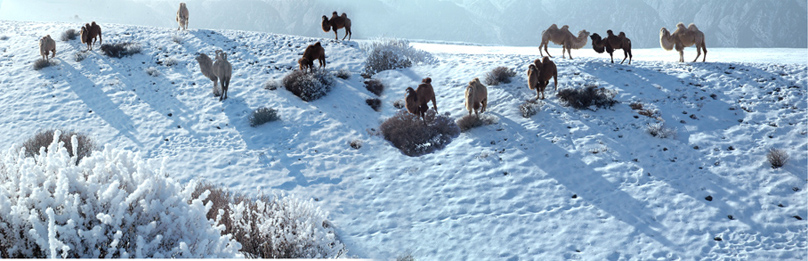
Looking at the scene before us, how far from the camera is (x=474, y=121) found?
10.9 metres

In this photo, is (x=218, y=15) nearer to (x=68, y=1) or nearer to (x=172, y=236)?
(x=68, y=1)

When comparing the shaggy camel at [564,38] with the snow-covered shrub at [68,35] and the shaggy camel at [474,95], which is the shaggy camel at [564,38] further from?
the snow-covered shrub at [68,35]

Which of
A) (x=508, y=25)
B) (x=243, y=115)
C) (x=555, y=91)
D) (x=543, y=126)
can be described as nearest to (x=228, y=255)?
(x=543, y=126)

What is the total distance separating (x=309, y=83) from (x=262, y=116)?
2337 millimetres

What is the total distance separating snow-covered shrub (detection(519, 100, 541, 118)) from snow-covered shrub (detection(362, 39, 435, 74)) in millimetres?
6223

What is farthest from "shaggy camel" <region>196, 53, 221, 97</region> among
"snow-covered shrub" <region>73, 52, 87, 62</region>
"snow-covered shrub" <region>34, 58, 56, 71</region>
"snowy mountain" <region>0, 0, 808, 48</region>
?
"snowy mountain" <region>0, 0, 808, 48</region>

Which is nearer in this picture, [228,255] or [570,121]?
[228,255]

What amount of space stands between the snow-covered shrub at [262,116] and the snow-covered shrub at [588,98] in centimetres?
841

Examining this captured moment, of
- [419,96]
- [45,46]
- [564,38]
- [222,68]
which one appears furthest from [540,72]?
[45,46]

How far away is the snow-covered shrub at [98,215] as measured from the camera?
2.87 meters

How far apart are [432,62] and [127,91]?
11.1 m

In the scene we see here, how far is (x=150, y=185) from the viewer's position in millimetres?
3314

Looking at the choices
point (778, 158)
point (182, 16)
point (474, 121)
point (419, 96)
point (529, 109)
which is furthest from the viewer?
point (182, 16)

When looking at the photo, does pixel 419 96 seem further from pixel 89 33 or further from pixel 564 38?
pixel 89 33
